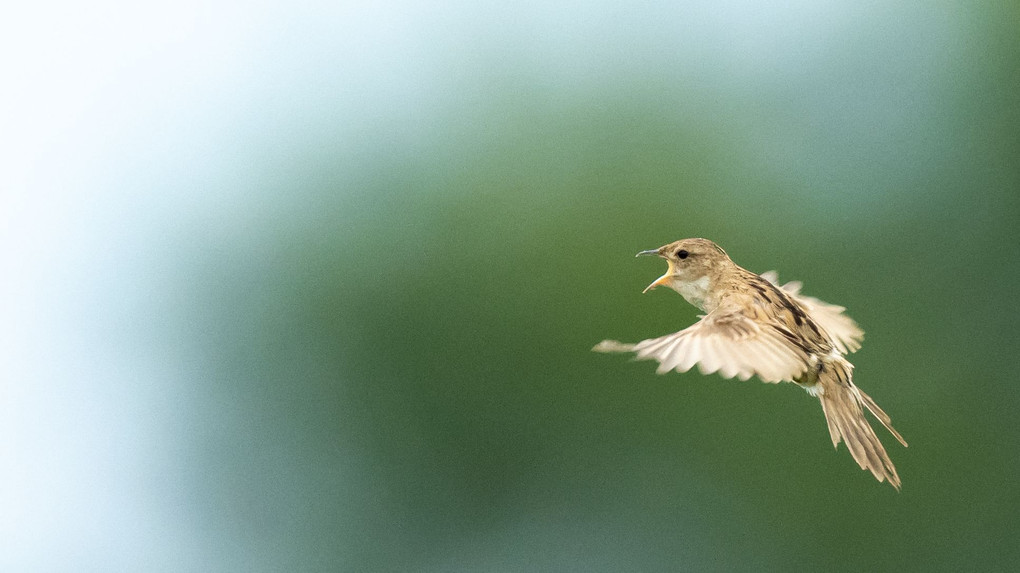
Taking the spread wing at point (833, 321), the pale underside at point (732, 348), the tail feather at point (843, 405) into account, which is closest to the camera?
the pale underside at point (732, 348)

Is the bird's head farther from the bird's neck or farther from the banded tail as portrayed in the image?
the banded tail

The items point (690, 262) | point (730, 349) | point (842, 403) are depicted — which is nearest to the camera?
point (730, 349)

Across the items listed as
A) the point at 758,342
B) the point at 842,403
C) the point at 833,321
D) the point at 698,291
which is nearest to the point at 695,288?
the point at 698,291

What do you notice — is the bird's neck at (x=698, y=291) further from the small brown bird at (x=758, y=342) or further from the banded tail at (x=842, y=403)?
the banded tail at (x=842, y=403)

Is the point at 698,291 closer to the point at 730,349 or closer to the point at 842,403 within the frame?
the point at 730,349

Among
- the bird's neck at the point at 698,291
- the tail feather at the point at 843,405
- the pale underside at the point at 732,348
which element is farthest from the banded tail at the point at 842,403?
the bird's neck at the point at 698,291

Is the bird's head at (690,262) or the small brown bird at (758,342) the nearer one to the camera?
the small brown bird at (758,342)

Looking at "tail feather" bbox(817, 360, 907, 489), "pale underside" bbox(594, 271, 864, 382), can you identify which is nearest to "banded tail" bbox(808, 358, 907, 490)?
"tail feather" bbox(817, 360, 907, 489)

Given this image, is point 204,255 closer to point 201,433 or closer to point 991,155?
point 201,433
